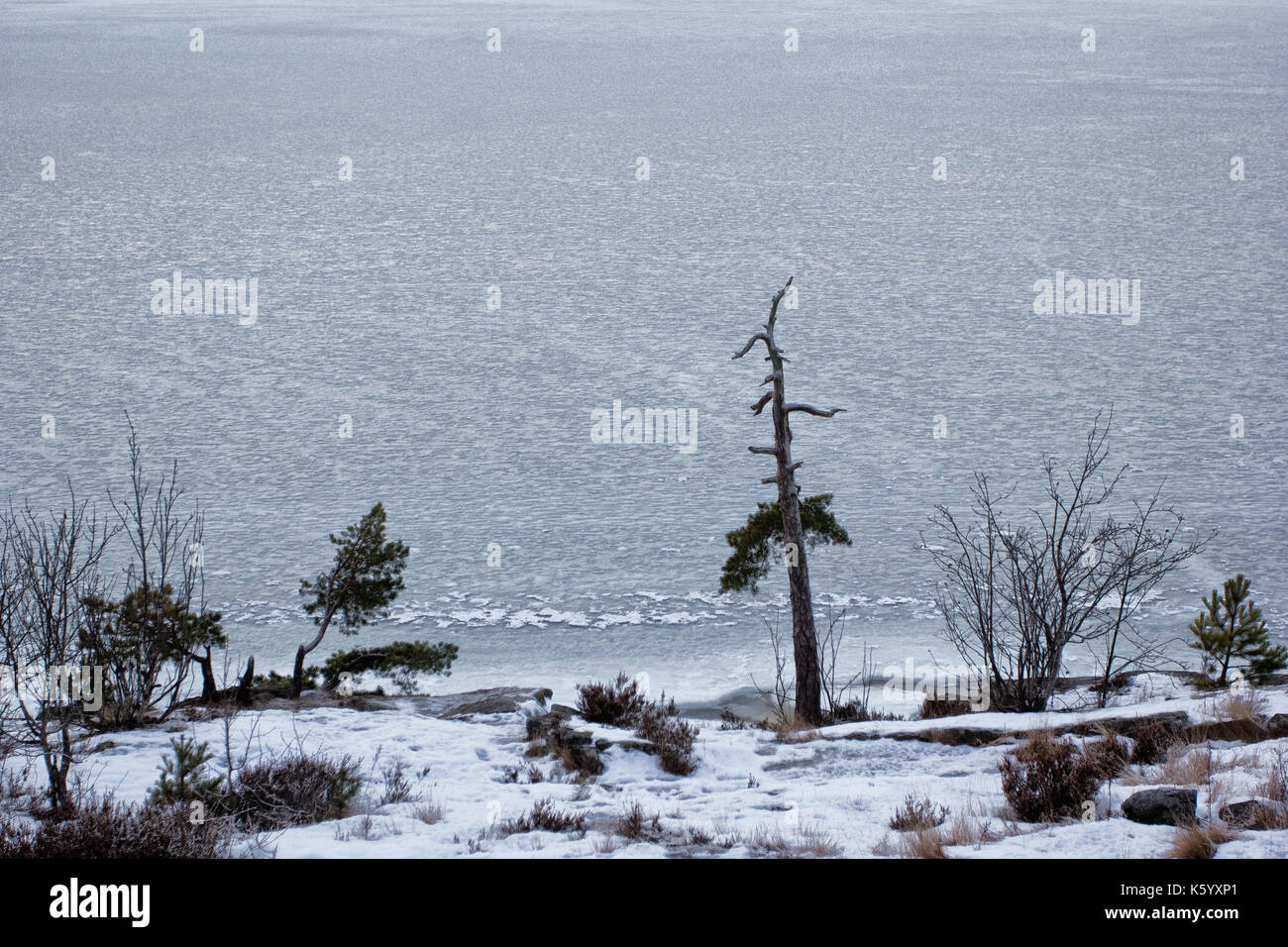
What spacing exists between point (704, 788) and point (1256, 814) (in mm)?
3599

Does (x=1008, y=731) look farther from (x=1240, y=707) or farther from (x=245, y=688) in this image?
(x=245, y=688)

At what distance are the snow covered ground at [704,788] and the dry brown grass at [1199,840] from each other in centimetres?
6

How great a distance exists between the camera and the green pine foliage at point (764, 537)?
1208cm

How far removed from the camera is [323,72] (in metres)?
60.3

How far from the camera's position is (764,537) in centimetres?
1217

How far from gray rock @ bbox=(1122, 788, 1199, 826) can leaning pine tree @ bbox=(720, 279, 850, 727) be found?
484 cm

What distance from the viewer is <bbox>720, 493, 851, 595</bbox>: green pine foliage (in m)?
12.1

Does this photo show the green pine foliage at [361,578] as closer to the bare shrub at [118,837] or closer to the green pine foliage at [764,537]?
the green pine foliage at [764,537]

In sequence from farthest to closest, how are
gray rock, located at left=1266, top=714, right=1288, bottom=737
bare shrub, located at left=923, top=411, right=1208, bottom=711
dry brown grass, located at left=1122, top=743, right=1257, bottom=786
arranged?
bare shrub, located at left=923, top=411, right=1208, bottom=711 → gray rock, located at left=1266, top=714, right=1288, bottom=737 → dry brown grass, located at left=1122, top=743, right=1257, bottom=786

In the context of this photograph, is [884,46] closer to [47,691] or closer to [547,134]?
[547,134]

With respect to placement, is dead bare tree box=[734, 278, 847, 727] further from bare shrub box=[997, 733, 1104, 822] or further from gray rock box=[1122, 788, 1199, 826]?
gray rock box=[1122, 788, 1199, 826]

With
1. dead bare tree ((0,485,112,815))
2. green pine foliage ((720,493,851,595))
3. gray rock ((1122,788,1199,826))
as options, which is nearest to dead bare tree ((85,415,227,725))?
dead bare tree ((0,485,112,815))

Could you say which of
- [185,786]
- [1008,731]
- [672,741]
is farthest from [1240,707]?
[185,786]

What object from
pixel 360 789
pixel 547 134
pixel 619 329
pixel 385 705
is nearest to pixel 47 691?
pixel 360 789
